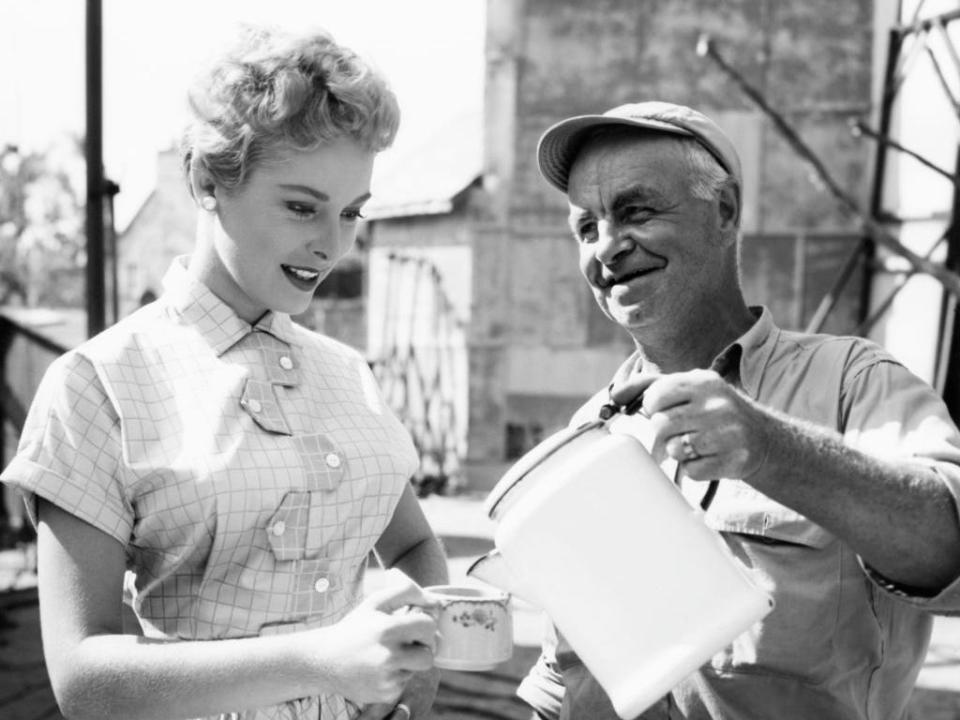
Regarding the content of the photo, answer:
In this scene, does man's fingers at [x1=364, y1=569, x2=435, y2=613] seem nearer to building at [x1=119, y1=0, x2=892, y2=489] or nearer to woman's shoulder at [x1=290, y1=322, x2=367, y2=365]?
woman's shoulder at [x1=290, y1=322, x2=367, y2=365]

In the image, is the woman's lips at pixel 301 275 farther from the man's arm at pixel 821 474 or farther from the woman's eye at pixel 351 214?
the man's arm at pixel 821 474

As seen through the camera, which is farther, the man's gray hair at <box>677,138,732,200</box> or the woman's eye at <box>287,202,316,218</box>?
the man's gray hair at <box>677,138,732,200</box>

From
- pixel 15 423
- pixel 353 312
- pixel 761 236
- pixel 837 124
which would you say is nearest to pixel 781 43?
pixel 837 124

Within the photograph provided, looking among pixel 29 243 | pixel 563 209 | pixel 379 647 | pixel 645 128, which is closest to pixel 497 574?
pixel 379 647

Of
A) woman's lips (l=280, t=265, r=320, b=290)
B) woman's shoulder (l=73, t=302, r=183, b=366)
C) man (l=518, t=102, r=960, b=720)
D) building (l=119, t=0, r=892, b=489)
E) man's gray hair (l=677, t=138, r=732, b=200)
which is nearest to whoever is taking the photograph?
man (l=518, t=102, r=960, b=720)

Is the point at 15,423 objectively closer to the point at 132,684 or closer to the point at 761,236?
the point at 132,684

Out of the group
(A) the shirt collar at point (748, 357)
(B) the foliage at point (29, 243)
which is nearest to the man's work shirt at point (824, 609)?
(A) the shirt collar at point (748, 357)

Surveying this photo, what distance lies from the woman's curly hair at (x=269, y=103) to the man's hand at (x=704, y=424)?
0.55 meters

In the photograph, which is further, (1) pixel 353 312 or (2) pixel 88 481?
(1) pixel 353 312

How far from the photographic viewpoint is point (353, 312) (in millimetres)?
13234

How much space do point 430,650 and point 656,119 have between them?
921mm

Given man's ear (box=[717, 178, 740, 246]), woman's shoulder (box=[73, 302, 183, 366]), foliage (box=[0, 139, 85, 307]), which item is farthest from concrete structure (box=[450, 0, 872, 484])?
woman's shoulder (box=[73, 302, 183, 366])

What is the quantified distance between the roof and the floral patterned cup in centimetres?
918

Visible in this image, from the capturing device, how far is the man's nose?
5.30 ft
